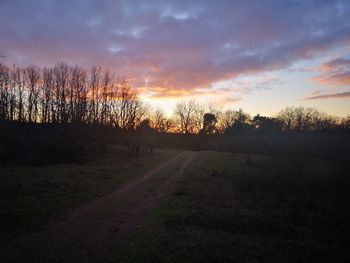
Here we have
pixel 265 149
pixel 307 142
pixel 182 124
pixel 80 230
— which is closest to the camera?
pixel 80 230

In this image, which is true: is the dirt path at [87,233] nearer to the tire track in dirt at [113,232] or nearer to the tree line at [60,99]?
the tire track in dirt at [113,232]

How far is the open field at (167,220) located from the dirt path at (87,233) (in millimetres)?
26

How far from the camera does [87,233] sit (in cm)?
853

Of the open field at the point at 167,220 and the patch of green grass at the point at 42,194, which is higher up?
the patch of green grass at the point at 42,194

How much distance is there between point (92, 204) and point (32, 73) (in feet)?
190

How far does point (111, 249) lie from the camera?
24.5ft

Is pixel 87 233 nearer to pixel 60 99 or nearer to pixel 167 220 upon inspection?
pixel 167 220

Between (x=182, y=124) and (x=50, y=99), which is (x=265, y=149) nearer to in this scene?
(x=50, y=99)

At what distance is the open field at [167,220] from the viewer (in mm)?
7531

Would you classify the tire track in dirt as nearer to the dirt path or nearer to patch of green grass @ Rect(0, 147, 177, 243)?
the dirt path

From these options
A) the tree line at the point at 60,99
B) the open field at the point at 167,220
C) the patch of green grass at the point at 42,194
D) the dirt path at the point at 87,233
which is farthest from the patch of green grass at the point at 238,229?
the tree line at the point at 60,99

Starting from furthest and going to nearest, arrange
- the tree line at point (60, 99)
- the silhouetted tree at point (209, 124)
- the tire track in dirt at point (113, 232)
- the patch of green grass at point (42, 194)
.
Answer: the silhouetted tree at point (209, 124) → the tree line at point (60, 99) → the patch of green grass at point (42, 194) → the tire track in dirt at point (113, 232)

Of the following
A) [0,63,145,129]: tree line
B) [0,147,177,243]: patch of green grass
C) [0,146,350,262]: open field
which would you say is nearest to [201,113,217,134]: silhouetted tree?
[0,63,145,129]: tree line

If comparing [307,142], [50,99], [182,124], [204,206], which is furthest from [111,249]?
[182,124]
